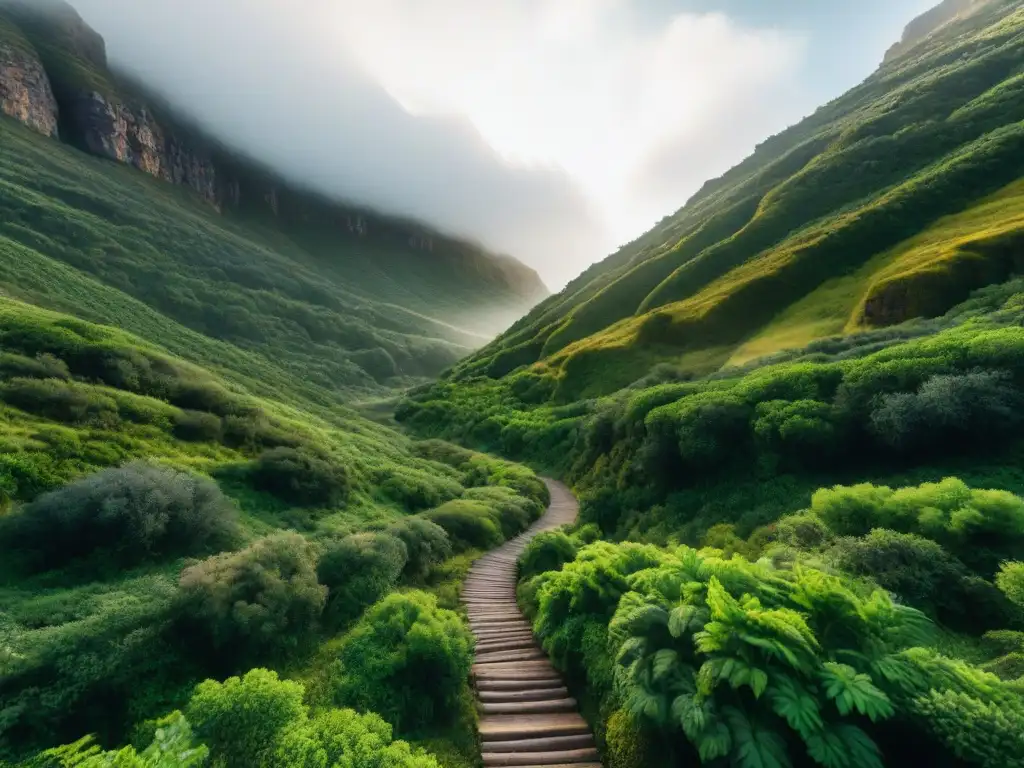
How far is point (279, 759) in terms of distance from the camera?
238 inches

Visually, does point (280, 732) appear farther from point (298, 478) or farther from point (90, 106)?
point (90, 106)

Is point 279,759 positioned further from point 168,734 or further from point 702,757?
point 702,757

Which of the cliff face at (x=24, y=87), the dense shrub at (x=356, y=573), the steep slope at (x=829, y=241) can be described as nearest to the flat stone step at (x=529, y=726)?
the dense shrub at (x=356, y=573)

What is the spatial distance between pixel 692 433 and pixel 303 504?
13581mm

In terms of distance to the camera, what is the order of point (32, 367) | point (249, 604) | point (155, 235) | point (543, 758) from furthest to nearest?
point (155, 235)
point (32, 367)
point (249, 604)
point (543, 758)

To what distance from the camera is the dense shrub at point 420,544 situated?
1520 cm

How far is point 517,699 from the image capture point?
369 inches

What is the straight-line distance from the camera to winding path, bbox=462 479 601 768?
25.7 feet

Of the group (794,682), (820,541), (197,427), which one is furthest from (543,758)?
(197,427)

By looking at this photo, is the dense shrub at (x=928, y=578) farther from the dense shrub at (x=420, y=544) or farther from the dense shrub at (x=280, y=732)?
the dense shrub at (x=420, y=544)

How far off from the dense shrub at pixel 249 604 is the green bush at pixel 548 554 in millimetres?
6385

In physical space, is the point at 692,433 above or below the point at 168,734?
above

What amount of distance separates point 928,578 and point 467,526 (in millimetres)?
14861

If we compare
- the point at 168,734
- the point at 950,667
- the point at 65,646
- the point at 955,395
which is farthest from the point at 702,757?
the point at 955,395
